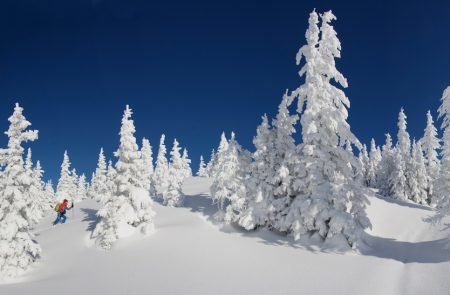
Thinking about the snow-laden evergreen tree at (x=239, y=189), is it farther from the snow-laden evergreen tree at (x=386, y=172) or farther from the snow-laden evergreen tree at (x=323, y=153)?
the snow-laden evergreen tree at (x=386, y=172)

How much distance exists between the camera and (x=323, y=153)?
2558cm

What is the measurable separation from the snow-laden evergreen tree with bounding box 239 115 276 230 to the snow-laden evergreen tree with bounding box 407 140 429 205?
49.6 m

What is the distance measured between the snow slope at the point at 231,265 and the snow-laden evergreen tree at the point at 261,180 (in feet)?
4.33

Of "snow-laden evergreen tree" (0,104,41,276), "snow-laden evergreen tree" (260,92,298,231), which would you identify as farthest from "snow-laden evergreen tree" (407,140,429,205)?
"snow-laden evergreen tree" (0,104,41,276)

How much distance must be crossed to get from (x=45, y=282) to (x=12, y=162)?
9.40m

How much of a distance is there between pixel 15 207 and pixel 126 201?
326 inches

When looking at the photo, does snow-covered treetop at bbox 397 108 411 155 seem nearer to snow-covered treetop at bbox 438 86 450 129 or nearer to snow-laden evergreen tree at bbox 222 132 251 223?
snow-laden evergreen tree at bbox 222 132 251 223

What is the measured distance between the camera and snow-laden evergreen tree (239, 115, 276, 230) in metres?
28.5

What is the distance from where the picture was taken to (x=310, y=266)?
19.3m

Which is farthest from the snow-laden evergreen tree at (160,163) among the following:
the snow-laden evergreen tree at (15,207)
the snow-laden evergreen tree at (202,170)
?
the snow-laden evergreen tree at (15,207)

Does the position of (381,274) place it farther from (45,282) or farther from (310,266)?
(45,282)

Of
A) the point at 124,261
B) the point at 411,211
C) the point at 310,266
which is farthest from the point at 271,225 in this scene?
the point at 411,211

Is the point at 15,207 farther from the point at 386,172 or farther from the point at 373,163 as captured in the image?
the point at 373,163

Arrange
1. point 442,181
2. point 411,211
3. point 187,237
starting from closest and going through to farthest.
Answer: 1. point 442,181
2. point 187,237
3. point 411,211
